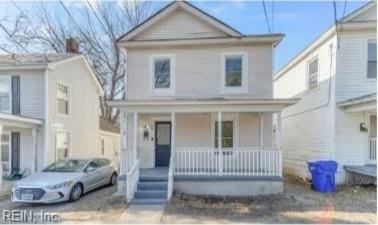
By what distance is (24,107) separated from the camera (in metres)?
14.5

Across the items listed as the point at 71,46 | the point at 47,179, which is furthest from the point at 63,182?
the point at 71,46

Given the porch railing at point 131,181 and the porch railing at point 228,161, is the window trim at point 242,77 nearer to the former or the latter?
the porch railing at point 228,161

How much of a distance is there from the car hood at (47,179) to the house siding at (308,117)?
31.1ft

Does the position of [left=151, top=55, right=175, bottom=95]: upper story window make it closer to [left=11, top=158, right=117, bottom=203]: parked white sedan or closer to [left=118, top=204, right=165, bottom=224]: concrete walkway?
[left=11, top=158, right=117, bottom=203]: parked white sedan

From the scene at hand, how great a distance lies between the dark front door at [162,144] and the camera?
13.7m

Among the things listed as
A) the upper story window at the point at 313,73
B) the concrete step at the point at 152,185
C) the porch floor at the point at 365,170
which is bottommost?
the concrete step at the point at 152,185

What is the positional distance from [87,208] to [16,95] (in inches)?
297

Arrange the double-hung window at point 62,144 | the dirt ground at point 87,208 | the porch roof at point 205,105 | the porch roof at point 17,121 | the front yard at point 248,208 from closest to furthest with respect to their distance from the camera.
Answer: the front yard at point 248,208 < the dirt ground at point 87,208 < the porch roof at point 205,105 < the porch roof at point 17,121 < the double-hung window at point 62,144

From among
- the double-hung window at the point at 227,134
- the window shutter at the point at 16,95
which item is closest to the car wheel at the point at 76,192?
the double-hung window at the point at 227,134

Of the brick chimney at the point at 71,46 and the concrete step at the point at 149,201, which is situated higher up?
the brick chimney at the point at 71,46

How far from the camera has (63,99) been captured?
16469mm

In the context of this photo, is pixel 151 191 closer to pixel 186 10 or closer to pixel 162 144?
pixel 162 144

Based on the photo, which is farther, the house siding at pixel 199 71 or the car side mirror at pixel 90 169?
the house siding at pixel 199 71

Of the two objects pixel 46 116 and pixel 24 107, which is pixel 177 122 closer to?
pixel 46 116
